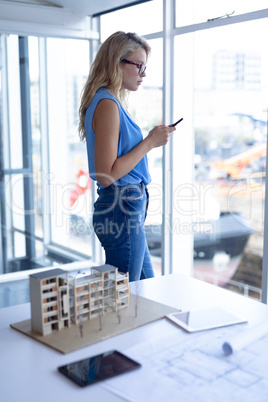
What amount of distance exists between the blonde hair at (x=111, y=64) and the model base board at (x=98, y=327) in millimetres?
914

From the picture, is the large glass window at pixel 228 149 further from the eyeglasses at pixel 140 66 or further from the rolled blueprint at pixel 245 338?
the rolled blueprint at pixel 245 338

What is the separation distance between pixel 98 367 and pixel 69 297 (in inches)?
9.9

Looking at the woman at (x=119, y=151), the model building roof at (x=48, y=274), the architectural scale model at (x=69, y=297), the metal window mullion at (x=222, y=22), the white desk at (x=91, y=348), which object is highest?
the metal window mullion at (x=222, y=22)

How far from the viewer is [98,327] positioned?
1.28m

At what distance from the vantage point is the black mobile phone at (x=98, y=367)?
103cm

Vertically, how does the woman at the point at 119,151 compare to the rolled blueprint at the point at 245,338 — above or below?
above

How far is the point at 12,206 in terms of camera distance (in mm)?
3887

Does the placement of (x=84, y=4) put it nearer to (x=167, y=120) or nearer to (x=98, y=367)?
(x=167, y=120)

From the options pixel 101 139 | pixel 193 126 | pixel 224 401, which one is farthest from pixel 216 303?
pixel 193 126

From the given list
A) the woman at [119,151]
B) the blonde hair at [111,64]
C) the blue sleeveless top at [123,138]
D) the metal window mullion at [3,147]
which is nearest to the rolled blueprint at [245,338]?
the woman at [119,151]

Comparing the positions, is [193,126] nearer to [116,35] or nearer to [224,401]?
[116,35]

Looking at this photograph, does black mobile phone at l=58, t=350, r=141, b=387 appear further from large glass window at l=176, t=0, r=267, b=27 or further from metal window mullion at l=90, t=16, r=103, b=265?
metal window mullion at l=90, t=16, r=103, b=265

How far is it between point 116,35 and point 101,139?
1.64 ft

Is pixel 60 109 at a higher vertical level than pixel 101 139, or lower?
higher
